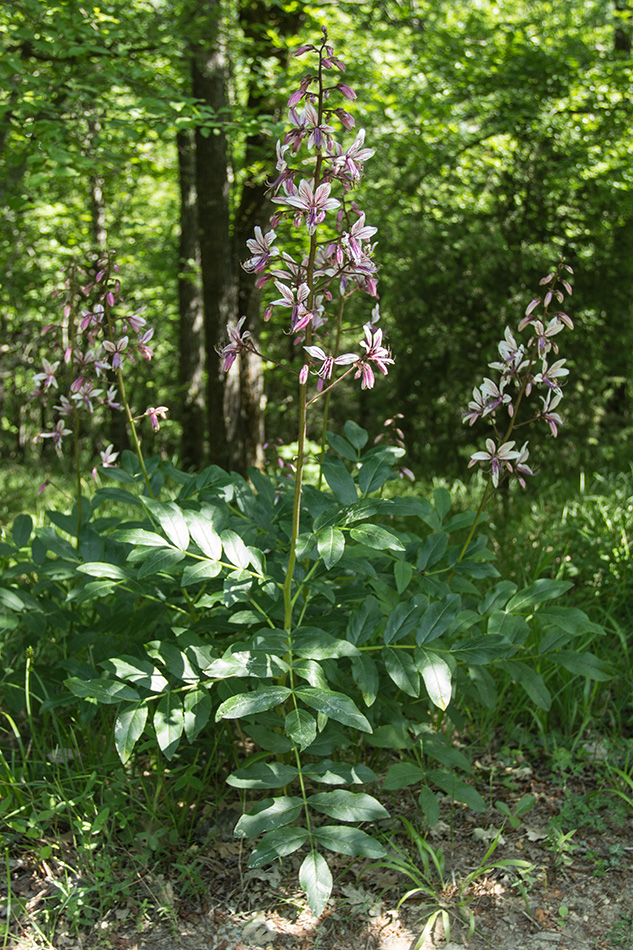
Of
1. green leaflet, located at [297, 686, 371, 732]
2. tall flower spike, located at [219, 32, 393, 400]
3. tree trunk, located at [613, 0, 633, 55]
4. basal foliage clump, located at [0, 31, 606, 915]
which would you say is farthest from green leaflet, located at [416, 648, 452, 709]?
tree trunk, located at [613, 0, 633, 55]

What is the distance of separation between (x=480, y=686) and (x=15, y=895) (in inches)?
62.1

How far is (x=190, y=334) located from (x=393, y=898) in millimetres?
8459

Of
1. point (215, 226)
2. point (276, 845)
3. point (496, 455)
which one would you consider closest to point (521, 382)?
point (496, 455)

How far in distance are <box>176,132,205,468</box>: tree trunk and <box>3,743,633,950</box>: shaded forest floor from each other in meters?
7.21

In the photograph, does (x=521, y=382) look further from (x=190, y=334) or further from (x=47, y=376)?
(x=190, y=334)

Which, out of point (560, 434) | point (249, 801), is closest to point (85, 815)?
point (249, 801)

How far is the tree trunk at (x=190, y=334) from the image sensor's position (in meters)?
9.49

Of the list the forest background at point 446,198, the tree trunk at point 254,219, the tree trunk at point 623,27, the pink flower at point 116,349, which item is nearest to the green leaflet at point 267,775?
the pink flower at point 116,349

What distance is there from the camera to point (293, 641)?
1967 millimetres

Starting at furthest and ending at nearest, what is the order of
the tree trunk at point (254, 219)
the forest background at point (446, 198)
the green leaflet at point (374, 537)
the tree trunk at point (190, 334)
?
the tree trunk at point (190, 334) < the tree trunk at point (254, 219) < the forest background at point (446, 198) < the green leaflet at point (374, 537)

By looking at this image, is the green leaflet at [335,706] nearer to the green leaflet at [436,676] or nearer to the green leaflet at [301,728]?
the green leaflet at [301,728]

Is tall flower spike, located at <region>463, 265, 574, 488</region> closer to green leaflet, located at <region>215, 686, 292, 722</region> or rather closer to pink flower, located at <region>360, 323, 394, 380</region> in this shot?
pink flower, located at <region>360, 323, 394, 380</region>

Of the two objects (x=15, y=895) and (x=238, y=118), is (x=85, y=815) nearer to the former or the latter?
(x=15, y=895)

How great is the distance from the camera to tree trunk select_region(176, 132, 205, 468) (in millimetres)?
9492
